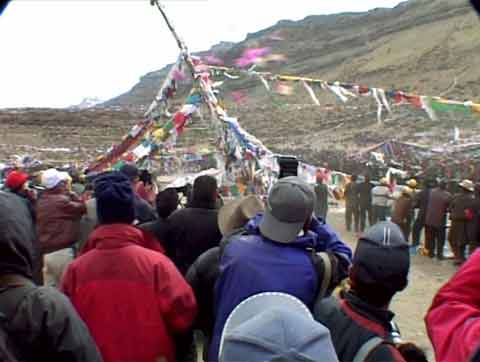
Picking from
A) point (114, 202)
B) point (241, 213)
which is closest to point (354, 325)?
point (114, 202)

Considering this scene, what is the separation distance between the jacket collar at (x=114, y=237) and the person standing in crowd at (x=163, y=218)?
149cm

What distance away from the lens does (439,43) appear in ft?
190

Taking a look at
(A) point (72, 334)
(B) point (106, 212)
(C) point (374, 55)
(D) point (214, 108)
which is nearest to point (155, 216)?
(B) point (106, 212)

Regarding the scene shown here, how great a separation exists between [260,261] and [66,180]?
10.3 feet

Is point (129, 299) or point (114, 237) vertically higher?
point (114, 237)

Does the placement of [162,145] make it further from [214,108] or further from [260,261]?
[260,261]

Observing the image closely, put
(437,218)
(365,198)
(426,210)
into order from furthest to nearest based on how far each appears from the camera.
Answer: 1. (365,198)
2. (426,210)
3. (437,218)

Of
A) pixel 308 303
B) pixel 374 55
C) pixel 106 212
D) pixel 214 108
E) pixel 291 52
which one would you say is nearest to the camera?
pixel 308 303

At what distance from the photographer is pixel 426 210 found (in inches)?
516

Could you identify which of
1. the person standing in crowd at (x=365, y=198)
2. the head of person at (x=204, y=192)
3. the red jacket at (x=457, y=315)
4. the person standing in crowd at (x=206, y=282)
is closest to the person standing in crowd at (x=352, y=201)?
the person standing in crowd at (x=365, y=198)

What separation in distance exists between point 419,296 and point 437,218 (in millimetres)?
2838

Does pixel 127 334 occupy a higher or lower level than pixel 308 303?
lower

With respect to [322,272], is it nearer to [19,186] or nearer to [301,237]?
[301,237]

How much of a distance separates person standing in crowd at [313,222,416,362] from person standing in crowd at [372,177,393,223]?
41.9 ft
